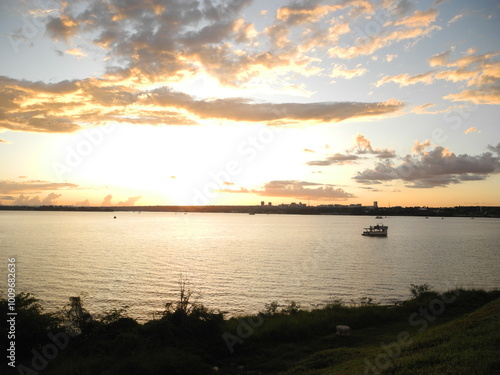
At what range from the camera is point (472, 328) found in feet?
59.9

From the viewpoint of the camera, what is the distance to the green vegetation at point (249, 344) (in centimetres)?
1544

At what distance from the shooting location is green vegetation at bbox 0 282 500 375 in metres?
15.4

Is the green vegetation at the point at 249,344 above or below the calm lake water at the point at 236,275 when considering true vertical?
above

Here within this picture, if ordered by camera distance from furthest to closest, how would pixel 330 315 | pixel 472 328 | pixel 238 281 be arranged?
pixel 238 281
pixel 330 315
pixel 472 328

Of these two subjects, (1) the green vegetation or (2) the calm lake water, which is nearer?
(1) the green vegetation

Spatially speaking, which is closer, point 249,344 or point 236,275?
point 249,344

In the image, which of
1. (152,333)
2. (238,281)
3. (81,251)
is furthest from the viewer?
(81,251)

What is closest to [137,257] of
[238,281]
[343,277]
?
[238,281]

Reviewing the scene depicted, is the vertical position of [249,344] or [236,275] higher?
[249,344]

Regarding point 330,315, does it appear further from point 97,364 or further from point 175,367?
point 97,364

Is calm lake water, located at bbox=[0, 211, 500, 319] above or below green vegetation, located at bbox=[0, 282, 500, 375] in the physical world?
below

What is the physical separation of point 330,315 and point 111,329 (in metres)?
16.2

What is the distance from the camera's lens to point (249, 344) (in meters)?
22.8

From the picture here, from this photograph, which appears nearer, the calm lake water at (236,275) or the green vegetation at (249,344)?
the green vegetation at (249,344)
